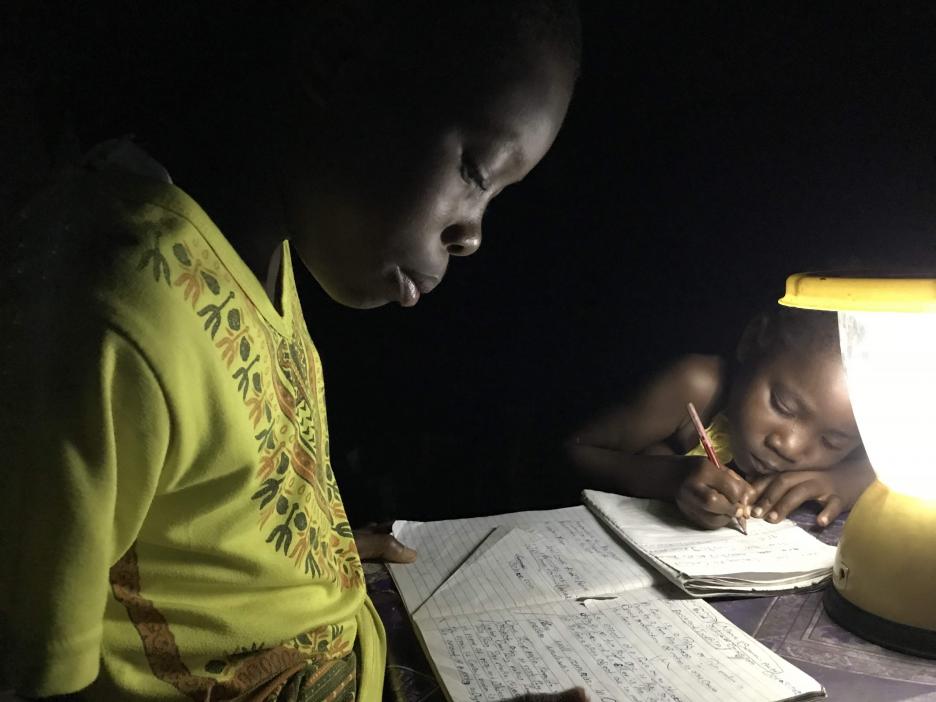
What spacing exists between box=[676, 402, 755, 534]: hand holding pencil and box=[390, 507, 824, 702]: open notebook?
111 millimetres

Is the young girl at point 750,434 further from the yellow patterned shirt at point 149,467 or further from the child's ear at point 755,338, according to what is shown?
the yellow patterned shirt at point 149,467

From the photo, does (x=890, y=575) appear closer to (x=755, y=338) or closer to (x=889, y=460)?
(x=889, y=460)

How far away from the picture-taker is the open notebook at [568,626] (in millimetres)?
526

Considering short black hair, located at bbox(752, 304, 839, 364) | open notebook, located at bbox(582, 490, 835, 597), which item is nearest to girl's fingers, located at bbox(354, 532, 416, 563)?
open notebook, located at bbox(582, 490, 835, 597)

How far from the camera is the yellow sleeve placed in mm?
364

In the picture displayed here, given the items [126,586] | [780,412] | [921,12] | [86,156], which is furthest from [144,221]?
[921,12]

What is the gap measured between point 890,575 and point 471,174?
19.1 inches

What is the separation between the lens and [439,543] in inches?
30.3

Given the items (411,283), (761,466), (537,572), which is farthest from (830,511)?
(411,283)

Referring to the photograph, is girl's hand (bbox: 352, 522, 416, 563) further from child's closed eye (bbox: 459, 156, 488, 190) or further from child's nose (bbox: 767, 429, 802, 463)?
child's nose (bbox: 767, 429, 802, 463)

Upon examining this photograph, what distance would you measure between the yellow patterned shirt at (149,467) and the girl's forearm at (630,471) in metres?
0.47

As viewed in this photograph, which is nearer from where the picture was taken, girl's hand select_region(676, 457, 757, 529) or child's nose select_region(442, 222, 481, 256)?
child's nose select_region(442, 222, 481, 256)

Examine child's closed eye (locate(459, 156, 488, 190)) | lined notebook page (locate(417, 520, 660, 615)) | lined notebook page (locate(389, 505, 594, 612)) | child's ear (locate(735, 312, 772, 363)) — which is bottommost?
lined notebook page (locate(389, 505, 594, 612))

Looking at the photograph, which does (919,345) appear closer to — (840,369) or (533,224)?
(840,369)
